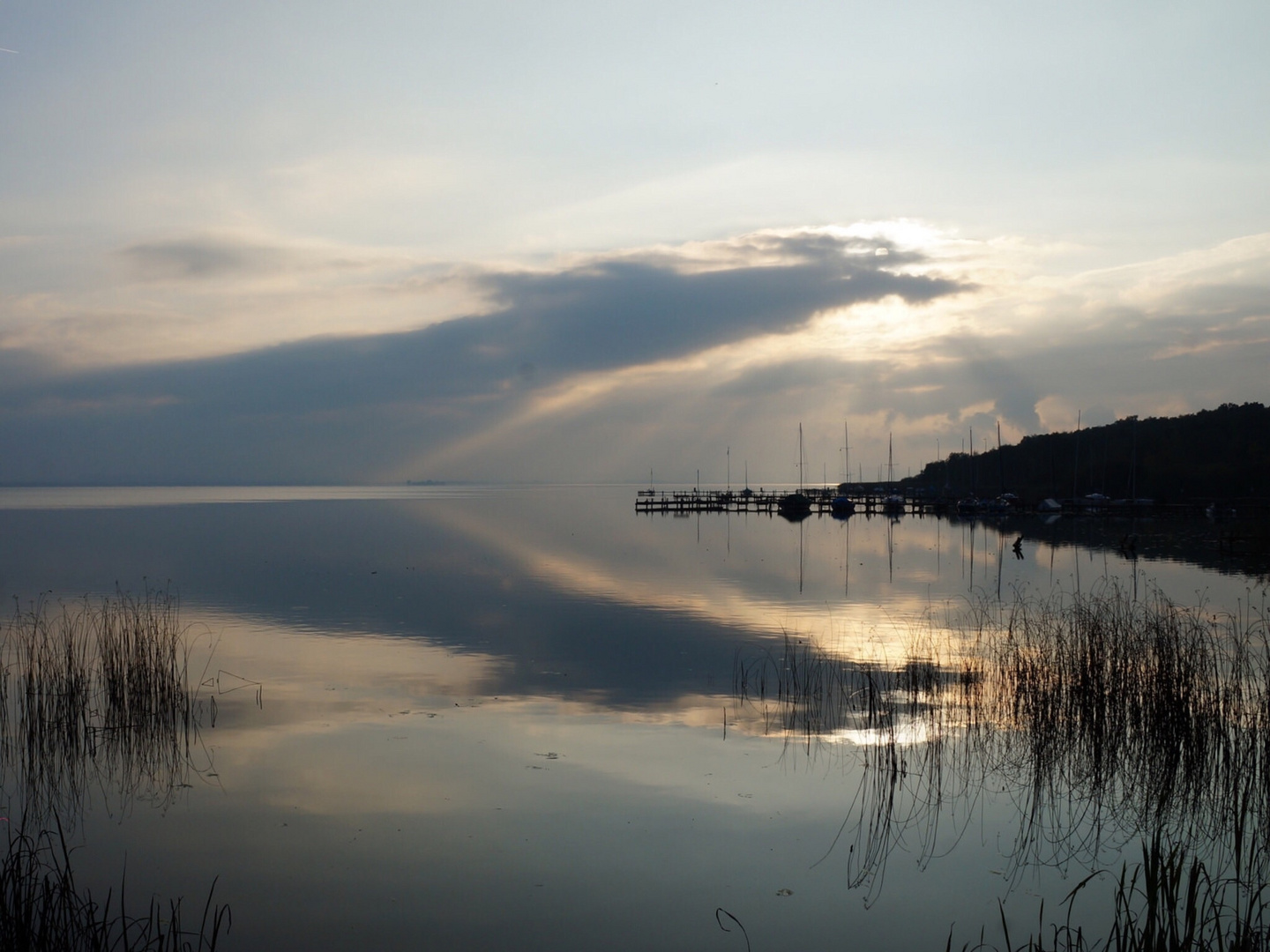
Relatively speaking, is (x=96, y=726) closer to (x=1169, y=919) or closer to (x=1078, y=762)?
(x=1169, y=919)

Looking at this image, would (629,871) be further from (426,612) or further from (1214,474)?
(1214,474)

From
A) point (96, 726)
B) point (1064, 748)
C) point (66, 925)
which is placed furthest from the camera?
point (96, 726)

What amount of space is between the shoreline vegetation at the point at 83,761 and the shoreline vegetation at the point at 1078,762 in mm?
6405

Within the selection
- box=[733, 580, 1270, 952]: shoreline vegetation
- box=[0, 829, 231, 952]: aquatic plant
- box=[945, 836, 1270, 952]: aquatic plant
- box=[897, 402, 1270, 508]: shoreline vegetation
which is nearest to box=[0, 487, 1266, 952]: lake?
box=[733, 580, 1270, 952]: shoreline vegetation

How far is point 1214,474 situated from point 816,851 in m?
107

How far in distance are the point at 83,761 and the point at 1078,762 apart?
12725mm

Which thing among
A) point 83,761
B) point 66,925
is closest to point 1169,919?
point 66,925

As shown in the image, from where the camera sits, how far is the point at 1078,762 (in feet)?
39.2

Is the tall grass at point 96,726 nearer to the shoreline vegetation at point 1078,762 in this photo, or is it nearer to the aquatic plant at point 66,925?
the aquatic plant at point 66,925

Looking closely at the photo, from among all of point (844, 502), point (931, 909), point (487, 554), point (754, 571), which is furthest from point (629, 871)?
point (844, 502)

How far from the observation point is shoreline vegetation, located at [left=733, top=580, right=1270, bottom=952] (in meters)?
8.28

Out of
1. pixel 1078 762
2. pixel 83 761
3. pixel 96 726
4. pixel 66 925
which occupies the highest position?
pixel 66 925

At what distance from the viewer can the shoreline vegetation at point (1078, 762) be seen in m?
8.28

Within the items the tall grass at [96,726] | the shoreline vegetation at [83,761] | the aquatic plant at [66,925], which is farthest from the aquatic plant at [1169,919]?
the tall grass at [96,726]
